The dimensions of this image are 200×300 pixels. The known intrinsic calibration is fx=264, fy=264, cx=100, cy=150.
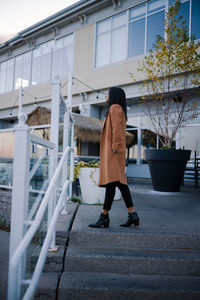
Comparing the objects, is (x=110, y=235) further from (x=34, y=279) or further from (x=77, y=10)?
(x=77, y=10)

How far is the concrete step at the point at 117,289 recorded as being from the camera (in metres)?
2.13

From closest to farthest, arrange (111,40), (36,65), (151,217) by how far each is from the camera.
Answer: (151,217) → (111,40) → (36,65)

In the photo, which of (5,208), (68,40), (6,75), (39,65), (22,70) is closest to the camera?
(5,208)

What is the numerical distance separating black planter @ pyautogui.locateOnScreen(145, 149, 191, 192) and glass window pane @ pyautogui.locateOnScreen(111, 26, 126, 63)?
22.4 ft

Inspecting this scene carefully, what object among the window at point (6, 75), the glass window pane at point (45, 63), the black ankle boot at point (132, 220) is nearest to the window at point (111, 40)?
the glass window pane at point (45, 63)

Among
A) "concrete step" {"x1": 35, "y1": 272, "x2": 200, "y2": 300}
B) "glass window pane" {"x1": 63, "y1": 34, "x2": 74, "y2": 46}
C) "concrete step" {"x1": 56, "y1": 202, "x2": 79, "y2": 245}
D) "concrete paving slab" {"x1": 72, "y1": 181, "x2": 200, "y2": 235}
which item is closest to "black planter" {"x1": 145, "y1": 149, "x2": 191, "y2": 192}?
"concrete paving slab" {"x1": 72, "y1": 181, "x2": 200, "y2": 235}

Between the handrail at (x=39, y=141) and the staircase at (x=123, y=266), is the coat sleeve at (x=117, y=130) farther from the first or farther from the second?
the staircase at (x=123, y=266)

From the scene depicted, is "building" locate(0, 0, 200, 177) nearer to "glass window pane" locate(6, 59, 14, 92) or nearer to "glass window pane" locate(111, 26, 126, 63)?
"glass window pane" locate(111, 26, 126, 63)

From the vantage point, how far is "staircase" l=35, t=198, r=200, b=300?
215cm

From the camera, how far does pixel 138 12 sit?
1089 centimetres

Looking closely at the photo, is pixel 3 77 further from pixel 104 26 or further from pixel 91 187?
pixel 91 187

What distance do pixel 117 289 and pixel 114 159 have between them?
1.36 metres

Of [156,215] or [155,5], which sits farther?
[155,5]

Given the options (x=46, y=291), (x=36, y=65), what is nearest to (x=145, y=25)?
(x=36, y=65)
